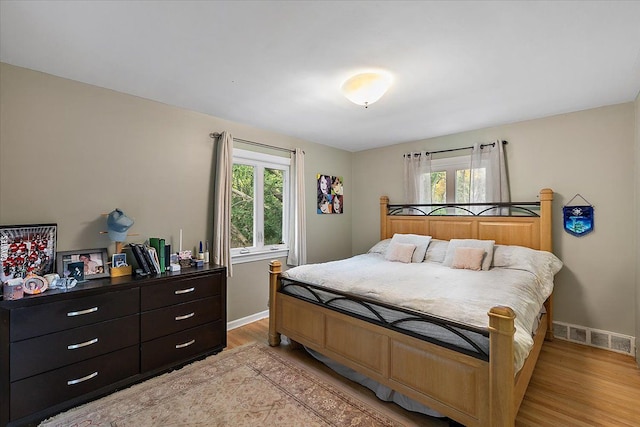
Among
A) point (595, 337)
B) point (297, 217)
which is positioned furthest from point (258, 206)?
point (595, 337)

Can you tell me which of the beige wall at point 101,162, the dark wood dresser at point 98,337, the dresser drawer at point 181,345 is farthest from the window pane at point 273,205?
the dresser drawer at point 181,345

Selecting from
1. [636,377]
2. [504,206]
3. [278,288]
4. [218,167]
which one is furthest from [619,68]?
[218,167]

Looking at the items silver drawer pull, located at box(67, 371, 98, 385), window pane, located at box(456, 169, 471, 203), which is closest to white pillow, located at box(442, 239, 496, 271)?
window pane, located at box(456, 169, 471, 203)

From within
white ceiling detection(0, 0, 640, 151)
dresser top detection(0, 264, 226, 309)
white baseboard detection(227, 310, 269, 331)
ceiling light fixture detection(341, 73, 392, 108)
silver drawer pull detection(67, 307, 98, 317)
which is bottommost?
white baseboard detection(227, 310, 269, 331)

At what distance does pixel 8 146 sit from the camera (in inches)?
82.2

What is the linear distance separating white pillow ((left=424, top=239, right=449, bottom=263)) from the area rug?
1891 mm

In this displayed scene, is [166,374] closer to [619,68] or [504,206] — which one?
[504,206]

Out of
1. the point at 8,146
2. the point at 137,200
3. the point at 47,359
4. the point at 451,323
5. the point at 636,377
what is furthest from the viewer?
the point at 137,200

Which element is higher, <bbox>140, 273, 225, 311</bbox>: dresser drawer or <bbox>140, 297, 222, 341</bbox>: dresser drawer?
<bbox>140, 273, 225, 311</bbox>: dresser drawer

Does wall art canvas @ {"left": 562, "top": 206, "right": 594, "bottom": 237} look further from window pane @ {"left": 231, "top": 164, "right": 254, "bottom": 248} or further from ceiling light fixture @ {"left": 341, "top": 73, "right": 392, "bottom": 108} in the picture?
window pane @ {"left": 231, "top": 164, "right": 254, "bottom": 248}

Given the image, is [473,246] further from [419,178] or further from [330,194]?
[330,194]

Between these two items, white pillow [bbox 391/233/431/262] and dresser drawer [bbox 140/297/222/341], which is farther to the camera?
white pillow [bbox 391/233/431/262]

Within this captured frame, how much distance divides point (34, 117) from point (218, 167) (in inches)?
58.1

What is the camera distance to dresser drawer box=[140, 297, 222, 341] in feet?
7.76
